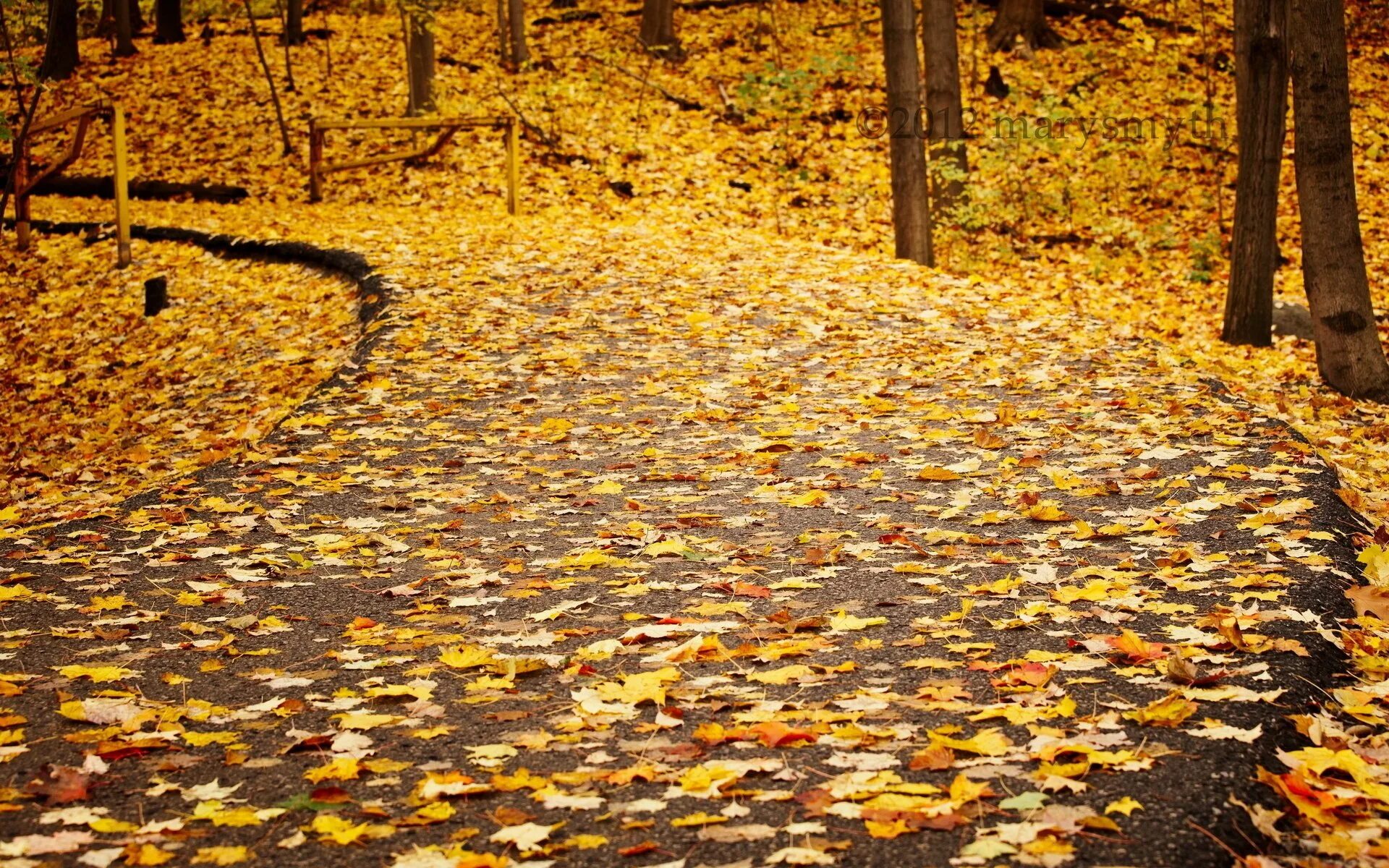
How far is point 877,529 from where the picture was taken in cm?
461

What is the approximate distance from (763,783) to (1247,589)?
76.2 inches

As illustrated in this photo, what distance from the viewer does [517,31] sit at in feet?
62.5

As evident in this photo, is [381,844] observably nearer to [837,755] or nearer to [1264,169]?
[837,755]

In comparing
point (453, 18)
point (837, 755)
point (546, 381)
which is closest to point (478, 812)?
point (837, 755)

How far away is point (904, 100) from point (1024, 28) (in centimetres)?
1119

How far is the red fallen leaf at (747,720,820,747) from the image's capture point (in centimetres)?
281

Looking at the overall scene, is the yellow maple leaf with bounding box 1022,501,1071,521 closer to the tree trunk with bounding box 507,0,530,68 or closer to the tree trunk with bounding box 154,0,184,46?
the tree trunk with bounding box 507,0,530,68

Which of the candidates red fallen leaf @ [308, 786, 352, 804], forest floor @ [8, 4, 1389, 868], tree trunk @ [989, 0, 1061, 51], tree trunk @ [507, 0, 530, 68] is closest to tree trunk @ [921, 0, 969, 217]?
forest floor @ [8, 4, 1389, 868]

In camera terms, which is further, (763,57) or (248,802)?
(763,57)

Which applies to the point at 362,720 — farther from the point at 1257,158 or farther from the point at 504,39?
the point at 504,39

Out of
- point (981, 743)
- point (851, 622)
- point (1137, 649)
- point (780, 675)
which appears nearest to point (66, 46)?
point (851, 622)

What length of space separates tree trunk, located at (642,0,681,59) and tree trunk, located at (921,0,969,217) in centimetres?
830

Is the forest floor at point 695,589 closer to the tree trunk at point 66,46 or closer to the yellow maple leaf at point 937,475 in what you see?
the yellow maple leaf at point 937,475

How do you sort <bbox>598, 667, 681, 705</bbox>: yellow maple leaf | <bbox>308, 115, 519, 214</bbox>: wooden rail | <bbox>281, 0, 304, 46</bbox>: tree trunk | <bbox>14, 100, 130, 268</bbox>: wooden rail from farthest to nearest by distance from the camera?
<bbox>281, 0, 304, 46</bbox>: tree trunk, <bbox>308, 115, 519, 214</bbox>: wooden rail, <bbox>14, 100, 130, 268</bbox>: wooden rail, <bbox>598, 667, 681, 705</bbox>: yellow maple leaf
